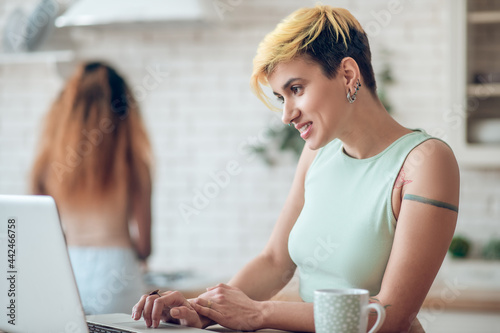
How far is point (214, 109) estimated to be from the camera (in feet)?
12.2

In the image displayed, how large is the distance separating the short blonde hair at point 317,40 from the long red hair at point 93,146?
3.93ft

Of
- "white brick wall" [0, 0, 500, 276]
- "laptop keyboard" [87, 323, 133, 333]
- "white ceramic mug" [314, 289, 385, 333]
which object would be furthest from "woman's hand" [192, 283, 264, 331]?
"white brick wall" [0, 0, 500, 276]

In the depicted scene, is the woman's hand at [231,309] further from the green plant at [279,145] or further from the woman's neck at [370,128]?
the green plant at [279,145]

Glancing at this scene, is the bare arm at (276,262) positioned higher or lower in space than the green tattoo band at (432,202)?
lower

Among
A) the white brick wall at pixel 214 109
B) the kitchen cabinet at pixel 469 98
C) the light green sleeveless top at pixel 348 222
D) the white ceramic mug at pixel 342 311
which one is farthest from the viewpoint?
the white brick wall at pixel 214 109

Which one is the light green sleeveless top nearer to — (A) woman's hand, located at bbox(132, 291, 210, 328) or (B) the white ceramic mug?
(A) woman's hand, located at bbox(132, 291, 210, 328)

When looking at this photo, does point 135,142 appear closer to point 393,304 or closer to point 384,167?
point 384,167

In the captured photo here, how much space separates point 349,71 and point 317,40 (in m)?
0.10

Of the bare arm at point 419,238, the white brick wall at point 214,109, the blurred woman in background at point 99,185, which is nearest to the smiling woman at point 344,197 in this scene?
the bare arm at point 419,238

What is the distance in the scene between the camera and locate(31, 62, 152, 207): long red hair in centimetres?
247

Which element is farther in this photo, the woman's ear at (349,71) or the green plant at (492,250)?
the green plant at (492,250)

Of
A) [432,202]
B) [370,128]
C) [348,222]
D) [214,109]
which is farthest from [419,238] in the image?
[214,109]

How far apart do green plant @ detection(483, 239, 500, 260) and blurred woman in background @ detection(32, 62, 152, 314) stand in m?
1.75

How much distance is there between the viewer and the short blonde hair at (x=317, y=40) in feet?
4.51
